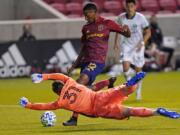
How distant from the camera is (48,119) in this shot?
15.9 meters

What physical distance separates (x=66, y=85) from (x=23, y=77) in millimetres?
15469

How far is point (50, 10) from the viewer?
1388 inches

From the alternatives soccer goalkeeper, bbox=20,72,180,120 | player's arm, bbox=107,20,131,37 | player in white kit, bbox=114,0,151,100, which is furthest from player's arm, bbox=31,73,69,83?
player in white kit, bbox=114,0,151,100

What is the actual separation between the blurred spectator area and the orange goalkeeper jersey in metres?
20.6

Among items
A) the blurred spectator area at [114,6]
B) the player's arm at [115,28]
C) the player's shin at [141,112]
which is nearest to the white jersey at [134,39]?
the player's arm at [115,28]

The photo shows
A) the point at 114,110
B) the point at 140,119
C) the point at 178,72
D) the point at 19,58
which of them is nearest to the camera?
the point at 114,110

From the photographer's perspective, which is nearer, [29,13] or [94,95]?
[94,95]

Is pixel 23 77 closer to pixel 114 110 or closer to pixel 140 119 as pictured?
pixel 140 119

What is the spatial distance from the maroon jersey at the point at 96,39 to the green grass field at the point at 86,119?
126cm

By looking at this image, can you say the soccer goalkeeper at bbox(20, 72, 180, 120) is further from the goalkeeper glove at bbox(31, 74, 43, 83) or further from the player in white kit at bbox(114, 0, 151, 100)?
the player in white kit at bbox(114, 0, 151, 100)

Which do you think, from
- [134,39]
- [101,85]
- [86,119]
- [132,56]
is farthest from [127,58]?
[101,85]

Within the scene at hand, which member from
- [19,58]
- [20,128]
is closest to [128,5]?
[20,128]

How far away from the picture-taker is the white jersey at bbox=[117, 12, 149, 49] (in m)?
21.5

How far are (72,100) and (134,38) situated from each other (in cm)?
685
